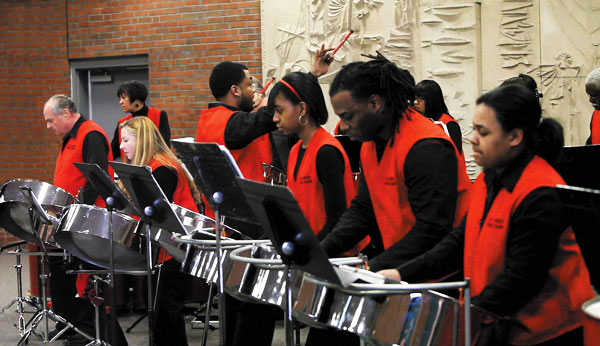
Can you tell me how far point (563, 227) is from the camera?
166cm

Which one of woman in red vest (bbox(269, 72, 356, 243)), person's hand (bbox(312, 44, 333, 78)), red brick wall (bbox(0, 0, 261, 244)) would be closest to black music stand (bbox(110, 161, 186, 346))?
woman in red vest (bbox(269, 72, 356, 243))

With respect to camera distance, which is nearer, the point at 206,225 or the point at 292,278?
the point at 292,278

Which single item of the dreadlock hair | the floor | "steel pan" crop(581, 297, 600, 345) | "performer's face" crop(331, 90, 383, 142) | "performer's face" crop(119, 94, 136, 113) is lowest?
the floor

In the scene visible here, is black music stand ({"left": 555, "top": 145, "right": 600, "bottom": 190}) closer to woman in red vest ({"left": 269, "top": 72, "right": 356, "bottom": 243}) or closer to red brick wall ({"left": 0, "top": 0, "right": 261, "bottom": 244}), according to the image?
woman in red vest ({"left": 269, "top": 72, "right": 356, "bottom": 243})

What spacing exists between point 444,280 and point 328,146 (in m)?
0.65

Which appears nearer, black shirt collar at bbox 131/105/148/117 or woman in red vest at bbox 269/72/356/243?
woman in red vest at bbox 269/72/356/243

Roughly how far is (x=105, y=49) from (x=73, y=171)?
3309mm

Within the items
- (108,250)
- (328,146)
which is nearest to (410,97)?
(328,146)

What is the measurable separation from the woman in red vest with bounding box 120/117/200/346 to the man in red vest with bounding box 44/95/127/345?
0.74 meters

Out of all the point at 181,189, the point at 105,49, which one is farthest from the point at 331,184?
the point at 105,49

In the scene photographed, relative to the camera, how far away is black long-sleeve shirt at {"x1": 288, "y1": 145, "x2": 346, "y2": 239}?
2459 millimetres

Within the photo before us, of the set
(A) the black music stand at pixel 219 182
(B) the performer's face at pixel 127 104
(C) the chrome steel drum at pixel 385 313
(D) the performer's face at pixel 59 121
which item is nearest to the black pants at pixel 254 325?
(A) the black music stand at pixel 219 182

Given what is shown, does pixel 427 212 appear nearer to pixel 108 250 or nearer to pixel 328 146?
pixel 328 146

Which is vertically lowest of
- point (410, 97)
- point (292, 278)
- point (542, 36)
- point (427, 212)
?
point (292, 278)
